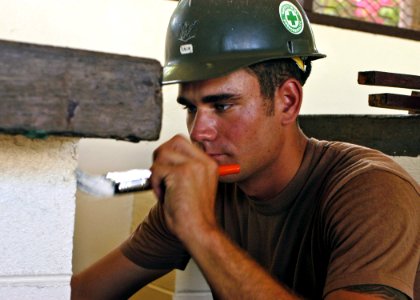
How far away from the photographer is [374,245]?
4.25 ft

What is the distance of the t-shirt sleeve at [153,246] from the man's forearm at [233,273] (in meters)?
0.51

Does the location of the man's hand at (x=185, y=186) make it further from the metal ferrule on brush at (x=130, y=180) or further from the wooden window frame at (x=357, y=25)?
the wooden window frame at (x=357, y=25)

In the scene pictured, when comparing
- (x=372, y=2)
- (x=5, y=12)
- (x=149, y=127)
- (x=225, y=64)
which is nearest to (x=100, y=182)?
(x=149, y=127)

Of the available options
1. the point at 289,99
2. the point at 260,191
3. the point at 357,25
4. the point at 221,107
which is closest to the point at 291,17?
the point at 289,99

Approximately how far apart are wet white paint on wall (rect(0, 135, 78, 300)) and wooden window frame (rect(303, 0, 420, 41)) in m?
1.97

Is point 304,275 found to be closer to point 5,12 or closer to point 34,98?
point 34,98

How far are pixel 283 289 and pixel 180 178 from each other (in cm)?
29

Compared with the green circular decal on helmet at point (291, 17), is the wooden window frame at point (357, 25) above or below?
→ above

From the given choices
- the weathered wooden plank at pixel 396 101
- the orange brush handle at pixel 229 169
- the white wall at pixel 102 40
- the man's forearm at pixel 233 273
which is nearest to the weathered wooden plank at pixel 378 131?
the weathered wooden plank at pixel 396 101

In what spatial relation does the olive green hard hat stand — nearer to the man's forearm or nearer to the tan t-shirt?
the tan t-shirt

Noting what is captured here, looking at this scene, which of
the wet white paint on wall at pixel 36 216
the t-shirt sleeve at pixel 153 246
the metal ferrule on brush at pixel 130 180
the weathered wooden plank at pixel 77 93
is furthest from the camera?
the t-shirt sleeve at pixel 153 246

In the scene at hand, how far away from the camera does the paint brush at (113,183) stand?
3.34 feet

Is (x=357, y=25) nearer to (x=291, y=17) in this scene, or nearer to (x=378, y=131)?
(x=378, y=131)

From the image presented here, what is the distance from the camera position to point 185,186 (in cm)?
120
